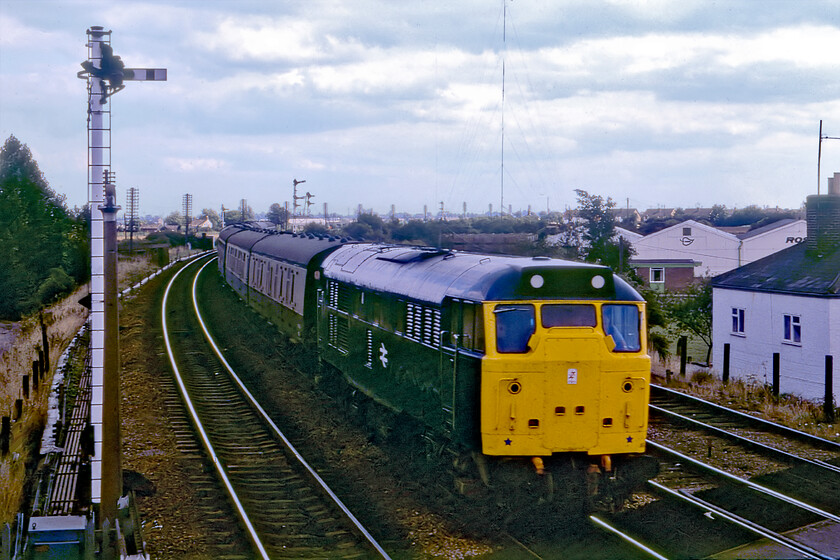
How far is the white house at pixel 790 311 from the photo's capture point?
23.7m

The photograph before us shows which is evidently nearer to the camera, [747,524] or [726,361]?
[747,524]

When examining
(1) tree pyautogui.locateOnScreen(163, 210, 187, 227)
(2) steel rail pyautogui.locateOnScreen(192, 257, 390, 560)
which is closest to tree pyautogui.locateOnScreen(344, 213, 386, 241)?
(2) steel rail pyautogui.locateOnScreen(192, 257, 390, 560)

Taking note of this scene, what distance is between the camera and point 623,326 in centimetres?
1057

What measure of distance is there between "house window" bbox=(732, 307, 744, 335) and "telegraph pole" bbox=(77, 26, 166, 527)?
22.8 m

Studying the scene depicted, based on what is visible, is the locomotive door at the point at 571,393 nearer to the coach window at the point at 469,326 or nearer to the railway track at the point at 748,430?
the coach window at the point at 469,326

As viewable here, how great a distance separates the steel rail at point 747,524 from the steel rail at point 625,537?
5.11ft

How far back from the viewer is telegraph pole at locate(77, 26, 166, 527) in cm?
1016

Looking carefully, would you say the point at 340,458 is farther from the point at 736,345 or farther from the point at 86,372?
the point at 736,345

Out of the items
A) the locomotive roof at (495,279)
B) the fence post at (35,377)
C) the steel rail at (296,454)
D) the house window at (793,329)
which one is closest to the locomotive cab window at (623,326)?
the locomotive roof at (495,279)

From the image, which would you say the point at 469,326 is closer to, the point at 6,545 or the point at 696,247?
the point at 6,545

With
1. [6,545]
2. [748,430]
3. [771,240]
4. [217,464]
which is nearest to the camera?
[6,545]

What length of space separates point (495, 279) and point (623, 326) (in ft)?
5.96

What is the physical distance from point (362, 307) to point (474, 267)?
4807mm

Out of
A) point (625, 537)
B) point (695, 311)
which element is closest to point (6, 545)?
point (625, 537)
